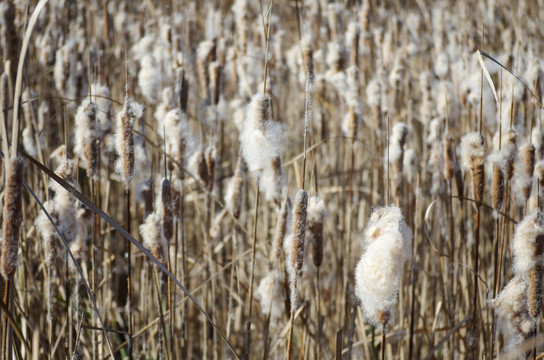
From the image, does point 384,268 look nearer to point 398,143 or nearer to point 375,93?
point 398,143

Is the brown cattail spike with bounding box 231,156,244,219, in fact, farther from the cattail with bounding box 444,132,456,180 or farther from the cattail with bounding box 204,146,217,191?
the cattail with bounding box 444,132,456,180

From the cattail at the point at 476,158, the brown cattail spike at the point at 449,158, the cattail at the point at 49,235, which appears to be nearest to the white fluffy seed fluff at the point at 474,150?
the cattail at the point at 476,158

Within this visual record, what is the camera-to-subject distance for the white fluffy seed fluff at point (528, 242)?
3.60ft

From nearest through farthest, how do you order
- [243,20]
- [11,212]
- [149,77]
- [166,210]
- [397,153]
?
[11,212]
[166,210]
[397,153]
[149,77]
[243,20]

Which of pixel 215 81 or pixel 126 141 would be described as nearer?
pixel 126 141

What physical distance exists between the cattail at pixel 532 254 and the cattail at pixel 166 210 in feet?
2.53

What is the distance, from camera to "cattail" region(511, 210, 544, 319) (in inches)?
42.1

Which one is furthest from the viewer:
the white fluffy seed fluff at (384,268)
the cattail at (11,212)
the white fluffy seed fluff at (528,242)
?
the white fluffy seed fluff at (528,242)

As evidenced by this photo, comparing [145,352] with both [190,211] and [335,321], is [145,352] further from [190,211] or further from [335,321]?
[190,211]

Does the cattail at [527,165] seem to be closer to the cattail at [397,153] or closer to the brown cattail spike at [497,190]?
the brown cattail spike at [497,190]

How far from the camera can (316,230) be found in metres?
1.38

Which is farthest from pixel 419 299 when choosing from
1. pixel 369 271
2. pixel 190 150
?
pixel 369 271

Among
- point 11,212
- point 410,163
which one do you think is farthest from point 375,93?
point 11,212

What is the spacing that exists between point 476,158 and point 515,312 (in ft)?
1.32
